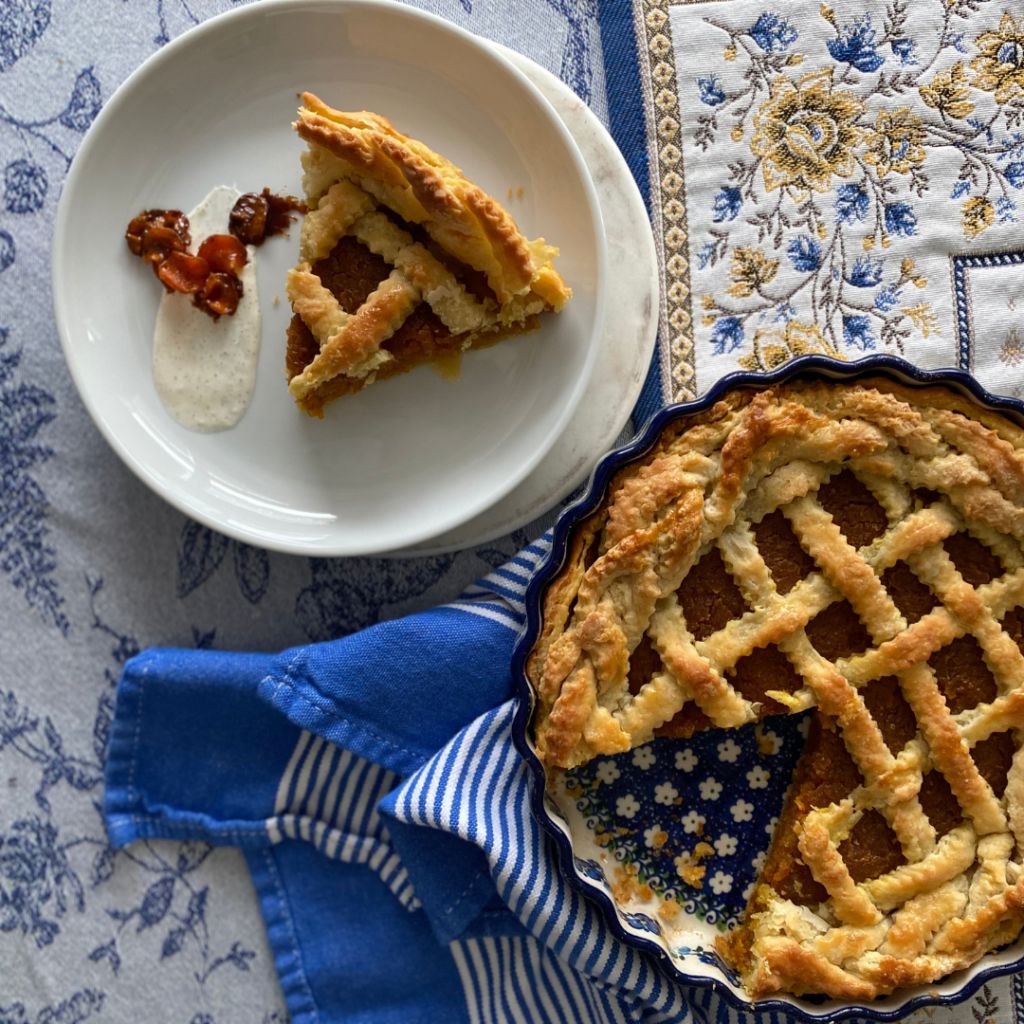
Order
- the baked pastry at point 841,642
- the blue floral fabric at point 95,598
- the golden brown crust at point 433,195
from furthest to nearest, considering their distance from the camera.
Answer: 1. the blue floral fabric at point 95,598
2. the golden brown crust at point 433,195
3. the baked pastry at point 841,642

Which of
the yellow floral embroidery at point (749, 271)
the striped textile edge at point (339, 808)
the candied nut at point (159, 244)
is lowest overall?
the striped textile edge at point (339, 808)

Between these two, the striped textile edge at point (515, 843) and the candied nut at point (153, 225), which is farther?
the candied nut at point (153, 225)

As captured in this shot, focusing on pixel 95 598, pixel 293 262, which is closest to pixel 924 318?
pixel 293 262

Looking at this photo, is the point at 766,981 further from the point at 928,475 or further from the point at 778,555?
the point at 928,475

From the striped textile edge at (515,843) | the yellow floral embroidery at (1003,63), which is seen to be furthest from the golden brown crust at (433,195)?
the yellow floral embroidery at (1003,63)

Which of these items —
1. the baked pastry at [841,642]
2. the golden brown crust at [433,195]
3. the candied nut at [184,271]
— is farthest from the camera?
the candied nut at [184,271]

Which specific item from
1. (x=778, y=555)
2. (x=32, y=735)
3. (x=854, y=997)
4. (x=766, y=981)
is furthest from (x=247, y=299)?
(x=854, y=997)

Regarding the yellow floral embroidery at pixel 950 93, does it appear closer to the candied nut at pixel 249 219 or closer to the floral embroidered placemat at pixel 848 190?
the floral embroidered placemat at pixel 848 190
